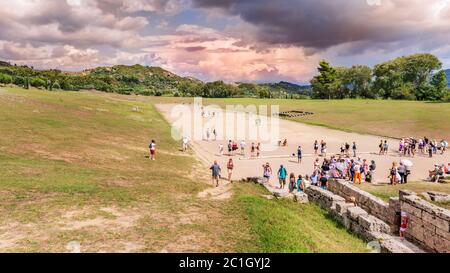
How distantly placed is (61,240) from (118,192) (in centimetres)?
520

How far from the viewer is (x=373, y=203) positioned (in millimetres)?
14766

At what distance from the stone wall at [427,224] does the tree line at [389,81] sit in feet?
289

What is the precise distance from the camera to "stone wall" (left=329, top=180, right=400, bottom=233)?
530 inches

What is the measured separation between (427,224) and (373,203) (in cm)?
297

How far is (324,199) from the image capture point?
50.2ft

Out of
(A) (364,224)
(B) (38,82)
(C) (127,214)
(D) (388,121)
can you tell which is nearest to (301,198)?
(A) (364,224)

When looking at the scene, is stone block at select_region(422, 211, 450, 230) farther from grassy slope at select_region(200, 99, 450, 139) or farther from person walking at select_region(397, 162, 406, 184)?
grassy slope at select_region(200, 99, 450, 139)

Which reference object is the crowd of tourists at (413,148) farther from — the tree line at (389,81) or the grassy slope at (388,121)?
the tree line at (389,81)

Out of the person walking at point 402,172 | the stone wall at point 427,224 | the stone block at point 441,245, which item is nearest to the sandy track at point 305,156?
the person walking at point 402,172

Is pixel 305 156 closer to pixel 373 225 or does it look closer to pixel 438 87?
pixel 373 225

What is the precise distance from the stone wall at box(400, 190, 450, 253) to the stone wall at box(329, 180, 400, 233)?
48 centimetres

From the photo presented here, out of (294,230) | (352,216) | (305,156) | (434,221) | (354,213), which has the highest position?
(294,230)
